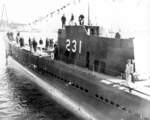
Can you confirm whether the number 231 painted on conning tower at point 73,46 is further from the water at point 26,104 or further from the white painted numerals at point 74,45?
the water at point 26,104

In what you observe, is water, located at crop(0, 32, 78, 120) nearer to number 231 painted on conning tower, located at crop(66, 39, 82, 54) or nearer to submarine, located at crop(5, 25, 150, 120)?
submarine, located at crop(5, 25, 150, 120)

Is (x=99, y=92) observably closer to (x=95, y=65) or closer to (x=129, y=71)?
(x=129, y=71)

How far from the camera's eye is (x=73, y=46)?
73.0 feet

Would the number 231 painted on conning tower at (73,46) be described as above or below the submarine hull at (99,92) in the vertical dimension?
above

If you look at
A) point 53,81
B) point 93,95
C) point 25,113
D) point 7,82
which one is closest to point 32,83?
point 7,82

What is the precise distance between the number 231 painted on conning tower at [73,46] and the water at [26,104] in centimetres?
491

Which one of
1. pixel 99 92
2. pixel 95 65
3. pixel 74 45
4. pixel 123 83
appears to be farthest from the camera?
pixel 74 45

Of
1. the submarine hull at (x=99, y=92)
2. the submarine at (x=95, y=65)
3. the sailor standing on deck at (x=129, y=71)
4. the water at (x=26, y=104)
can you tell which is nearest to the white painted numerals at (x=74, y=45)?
Answer: the submarine at (x=95, y=65)

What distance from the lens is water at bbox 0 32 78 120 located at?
1948cm

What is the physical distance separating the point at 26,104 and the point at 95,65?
7200mm

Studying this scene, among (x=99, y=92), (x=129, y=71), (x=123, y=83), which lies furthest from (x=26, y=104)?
(x=129, y=71)

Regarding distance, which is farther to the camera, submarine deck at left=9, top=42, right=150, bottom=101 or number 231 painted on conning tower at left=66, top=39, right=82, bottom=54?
number 231 painted on conning tower at left=66, top=39, right=82, bottom=54

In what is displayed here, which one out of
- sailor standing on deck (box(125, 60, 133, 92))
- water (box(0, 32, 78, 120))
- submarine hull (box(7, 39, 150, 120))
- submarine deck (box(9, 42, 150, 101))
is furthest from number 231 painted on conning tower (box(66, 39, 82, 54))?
sailor standing on deck (box(125, 60, 133, 92))

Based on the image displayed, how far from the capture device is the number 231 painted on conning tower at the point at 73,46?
21.2 metres
